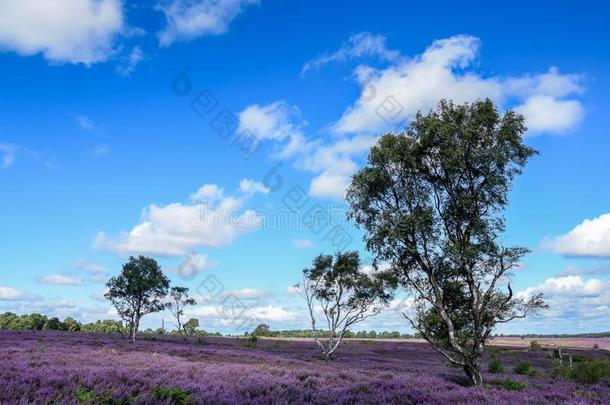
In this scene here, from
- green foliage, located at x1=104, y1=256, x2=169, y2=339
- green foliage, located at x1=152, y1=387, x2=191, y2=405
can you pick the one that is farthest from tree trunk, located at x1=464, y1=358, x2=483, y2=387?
green foliage, located at x1=104, y1=256, x2=169, y2=339

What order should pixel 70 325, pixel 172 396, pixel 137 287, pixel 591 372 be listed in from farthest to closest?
pixel 70 325 → pixel 137 287 → pixel 591 372 → pixel 172 396

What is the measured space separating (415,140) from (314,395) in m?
12.3

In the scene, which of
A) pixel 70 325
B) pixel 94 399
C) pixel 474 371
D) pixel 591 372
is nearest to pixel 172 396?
pixel 94 399

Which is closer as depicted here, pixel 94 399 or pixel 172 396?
pixel 94 399

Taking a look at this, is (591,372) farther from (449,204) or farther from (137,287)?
(137,287)

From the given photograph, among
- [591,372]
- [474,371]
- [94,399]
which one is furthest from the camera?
[591,372]

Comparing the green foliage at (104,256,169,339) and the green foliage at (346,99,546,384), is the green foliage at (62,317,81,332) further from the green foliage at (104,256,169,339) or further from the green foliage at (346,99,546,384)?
the green foliage at (346,99,546,384)

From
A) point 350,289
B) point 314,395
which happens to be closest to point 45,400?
point 314,395

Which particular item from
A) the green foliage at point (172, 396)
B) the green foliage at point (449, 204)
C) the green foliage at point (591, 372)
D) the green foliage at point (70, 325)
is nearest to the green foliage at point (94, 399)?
the green foliage at point (172, 396)

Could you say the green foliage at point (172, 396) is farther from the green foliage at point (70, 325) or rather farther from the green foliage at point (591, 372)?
the green foliage at point (70, 325)

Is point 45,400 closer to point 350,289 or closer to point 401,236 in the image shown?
point 401,236

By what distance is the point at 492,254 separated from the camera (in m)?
19.1

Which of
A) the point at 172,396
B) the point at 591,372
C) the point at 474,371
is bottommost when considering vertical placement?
the point at 591,372

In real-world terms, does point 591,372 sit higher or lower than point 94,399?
lower
